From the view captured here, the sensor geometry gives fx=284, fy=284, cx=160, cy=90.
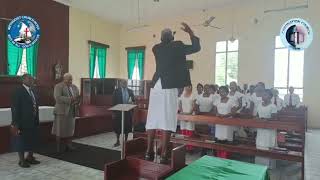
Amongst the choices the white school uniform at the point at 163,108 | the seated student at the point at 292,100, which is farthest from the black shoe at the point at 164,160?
the seated student at the point at 292,100

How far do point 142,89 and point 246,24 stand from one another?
4.33 meters

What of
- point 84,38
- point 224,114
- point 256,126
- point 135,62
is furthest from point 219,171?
point 135,62

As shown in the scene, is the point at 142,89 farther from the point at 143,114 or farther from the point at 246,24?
the point at 143,114

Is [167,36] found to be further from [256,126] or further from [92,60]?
[92,60]

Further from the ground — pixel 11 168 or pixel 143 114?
pixel 143 114

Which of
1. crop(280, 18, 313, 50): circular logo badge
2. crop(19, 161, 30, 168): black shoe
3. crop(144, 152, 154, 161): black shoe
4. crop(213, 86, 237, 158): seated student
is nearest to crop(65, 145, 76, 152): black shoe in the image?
crop(19, 161, 30, 168): black shoe

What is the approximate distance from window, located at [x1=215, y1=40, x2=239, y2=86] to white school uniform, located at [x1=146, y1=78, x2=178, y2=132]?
7.98m

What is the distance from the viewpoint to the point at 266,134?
163 inches

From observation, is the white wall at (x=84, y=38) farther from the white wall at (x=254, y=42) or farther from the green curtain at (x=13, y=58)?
the green curtain at (x=13, y=58)

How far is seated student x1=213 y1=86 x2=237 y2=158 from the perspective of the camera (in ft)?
14.7

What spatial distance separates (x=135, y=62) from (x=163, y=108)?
31.9ft

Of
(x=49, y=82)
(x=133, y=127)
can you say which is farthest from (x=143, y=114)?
(x=49, y=82)

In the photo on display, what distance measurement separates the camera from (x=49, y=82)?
27.2 ft

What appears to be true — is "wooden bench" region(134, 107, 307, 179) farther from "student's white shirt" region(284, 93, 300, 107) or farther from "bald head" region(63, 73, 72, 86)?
"student's white shirt" region(284, 93, 300, 107)
